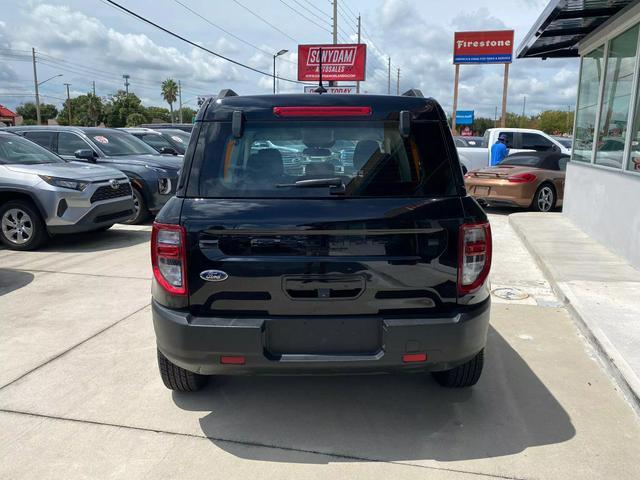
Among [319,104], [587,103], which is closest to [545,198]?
[587,103]

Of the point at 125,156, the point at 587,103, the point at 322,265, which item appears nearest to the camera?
the point at 322,265

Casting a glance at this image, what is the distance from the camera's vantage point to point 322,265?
105 inches

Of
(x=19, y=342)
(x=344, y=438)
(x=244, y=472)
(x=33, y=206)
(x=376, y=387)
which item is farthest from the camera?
(x=33, y=206)

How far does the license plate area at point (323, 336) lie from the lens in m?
2.69

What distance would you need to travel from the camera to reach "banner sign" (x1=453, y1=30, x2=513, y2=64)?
109ft

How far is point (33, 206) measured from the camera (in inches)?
294

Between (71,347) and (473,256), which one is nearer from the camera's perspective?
(473,256)

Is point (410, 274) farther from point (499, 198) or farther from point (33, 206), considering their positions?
point (499, 198)

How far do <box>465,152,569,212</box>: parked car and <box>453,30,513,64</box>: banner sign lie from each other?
24438 millimetres

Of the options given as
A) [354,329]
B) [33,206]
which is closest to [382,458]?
[354,329]

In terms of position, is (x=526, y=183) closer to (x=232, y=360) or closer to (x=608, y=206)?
(x=608, y=206)

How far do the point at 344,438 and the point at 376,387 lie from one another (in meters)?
0.66

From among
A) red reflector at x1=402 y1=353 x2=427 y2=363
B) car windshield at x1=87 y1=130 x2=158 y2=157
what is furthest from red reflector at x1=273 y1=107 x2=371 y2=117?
car windshield at x1=87 y1=130 x2=158 y2=157

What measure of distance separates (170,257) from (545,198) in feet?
33.8
